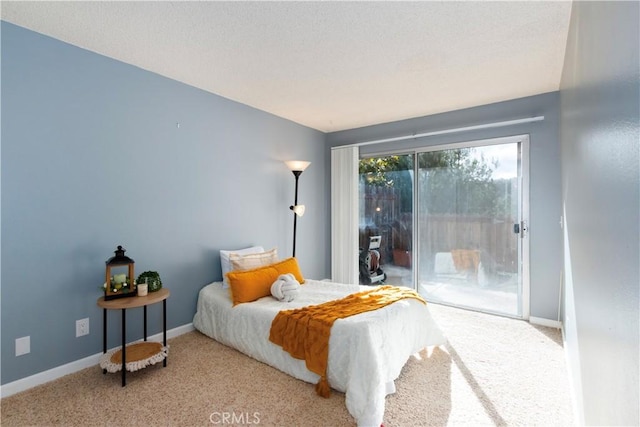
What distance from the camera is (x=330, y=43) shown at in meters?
2.30

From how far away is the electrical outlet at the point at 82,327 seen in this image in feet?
7.80

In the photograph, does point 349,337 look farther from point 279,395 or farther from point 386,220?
point 386,220

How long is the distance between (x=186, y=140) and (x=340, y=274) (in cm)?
291

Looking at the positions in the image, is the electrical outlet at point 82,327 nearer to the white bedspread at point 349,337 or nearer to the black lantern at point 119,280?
the black lantern at point 119,280

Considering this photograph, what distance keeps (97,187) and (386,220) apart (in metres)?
3.50

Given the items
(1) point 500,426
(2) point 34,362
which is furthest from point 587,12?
(2) point 34,362

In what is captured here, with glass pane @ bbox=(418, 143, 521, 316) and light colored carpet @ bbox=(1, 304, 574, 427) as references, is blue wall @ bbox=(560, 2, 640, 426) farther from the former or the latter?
glass pane @ bbox=(418, 143, 521, 316)

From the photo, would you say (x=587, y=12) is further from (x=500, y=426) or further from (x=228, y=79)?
(x=228, y=79)

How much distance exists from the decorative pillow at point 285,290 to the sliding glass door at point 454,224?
209cm

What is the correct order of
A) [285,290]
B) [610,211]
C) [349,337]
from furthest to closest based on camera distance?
1. [285,290]
2. [349,337]
3. [610,211]

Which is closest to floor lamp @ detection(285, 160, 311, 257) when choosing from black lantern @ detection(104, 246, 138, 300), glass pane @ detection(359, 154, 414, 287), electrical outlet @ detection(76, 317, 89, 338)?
glass pane @ detection(359, 154, 414, 287)

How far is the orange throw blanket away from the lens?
2.09 m

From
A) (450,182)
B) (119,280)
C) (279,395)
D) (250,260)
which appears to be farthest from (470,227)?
(119,280)

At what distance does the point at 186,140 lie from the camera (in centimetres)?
308
